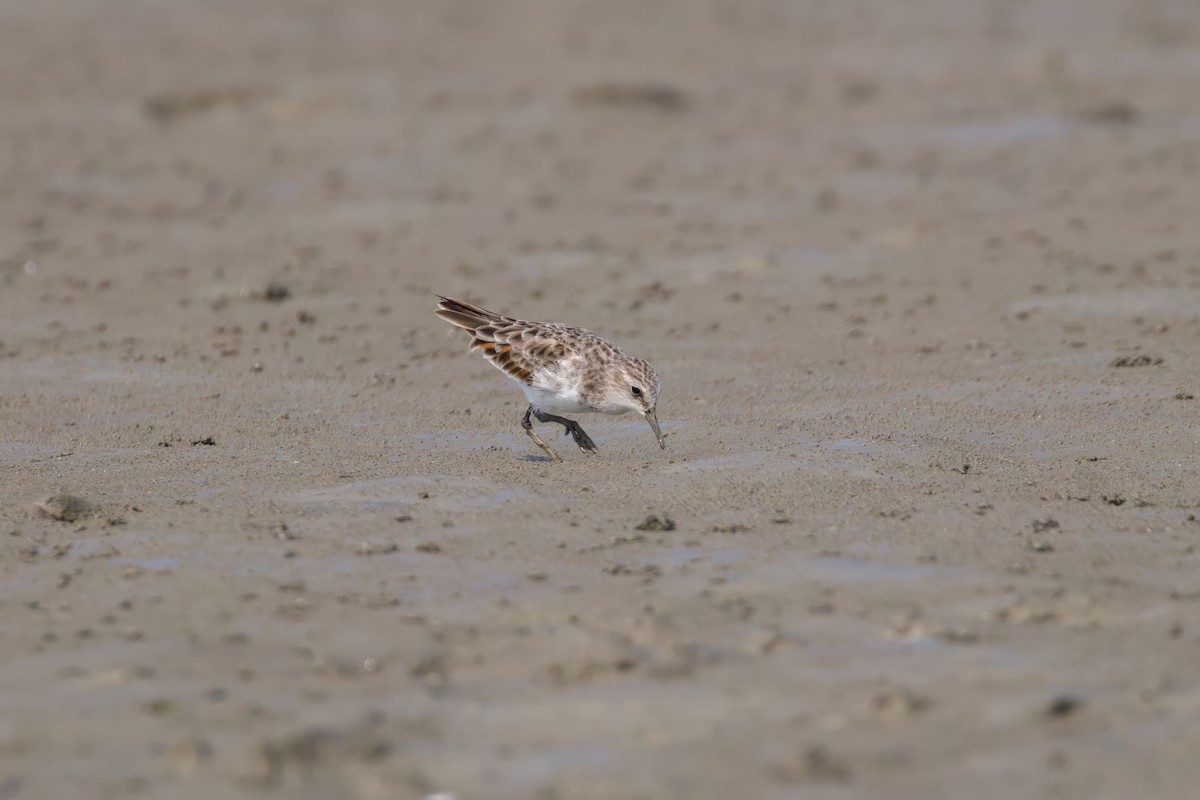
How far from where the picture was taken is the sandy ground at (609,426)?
5566 mm

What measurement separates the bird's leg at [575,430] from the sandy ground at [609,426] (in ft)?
0.69

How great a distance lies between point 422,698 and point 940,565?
246cm

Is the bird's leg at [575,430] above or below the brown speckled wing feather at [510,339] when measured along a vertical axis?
below

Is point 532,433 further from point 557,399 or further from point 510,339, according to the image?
point 510,339

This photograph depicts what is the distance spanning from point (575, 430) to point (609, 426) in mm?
681

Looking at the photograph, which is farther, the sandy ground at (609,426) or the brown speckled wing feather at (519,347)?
the brown speckled wing feather at (519,347)

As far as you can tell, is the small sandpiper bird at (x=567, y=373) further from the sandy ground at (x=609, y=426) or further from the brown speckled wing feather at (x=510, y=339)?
the sandy ground at (x=609, y=426)

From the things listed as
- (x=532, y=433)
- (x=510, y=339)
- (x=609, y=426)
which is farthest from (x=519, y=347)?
(x=609, y=426)

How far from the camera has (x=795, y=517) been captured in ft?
25.7

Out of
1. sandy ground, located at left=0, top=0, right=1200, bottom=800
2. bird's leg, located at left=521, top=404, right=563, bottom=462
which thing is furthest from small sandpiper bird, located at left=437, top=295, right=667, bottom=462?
sandy ground, located at left=0, top=0, right=1200, bottom=800

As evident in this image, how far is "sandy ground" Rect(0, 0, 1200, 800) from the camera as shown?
18.3ft

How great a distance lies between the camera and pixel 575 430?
32.3 feet

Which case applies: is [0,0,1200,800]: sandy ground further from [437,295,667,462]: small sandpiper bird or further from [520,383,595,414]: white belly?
[520,383,595,414]: white belly

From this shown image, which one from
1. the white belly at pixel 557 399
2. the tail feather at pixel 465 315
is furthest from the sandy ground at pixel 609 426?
the tail feather at pixel 465 315
